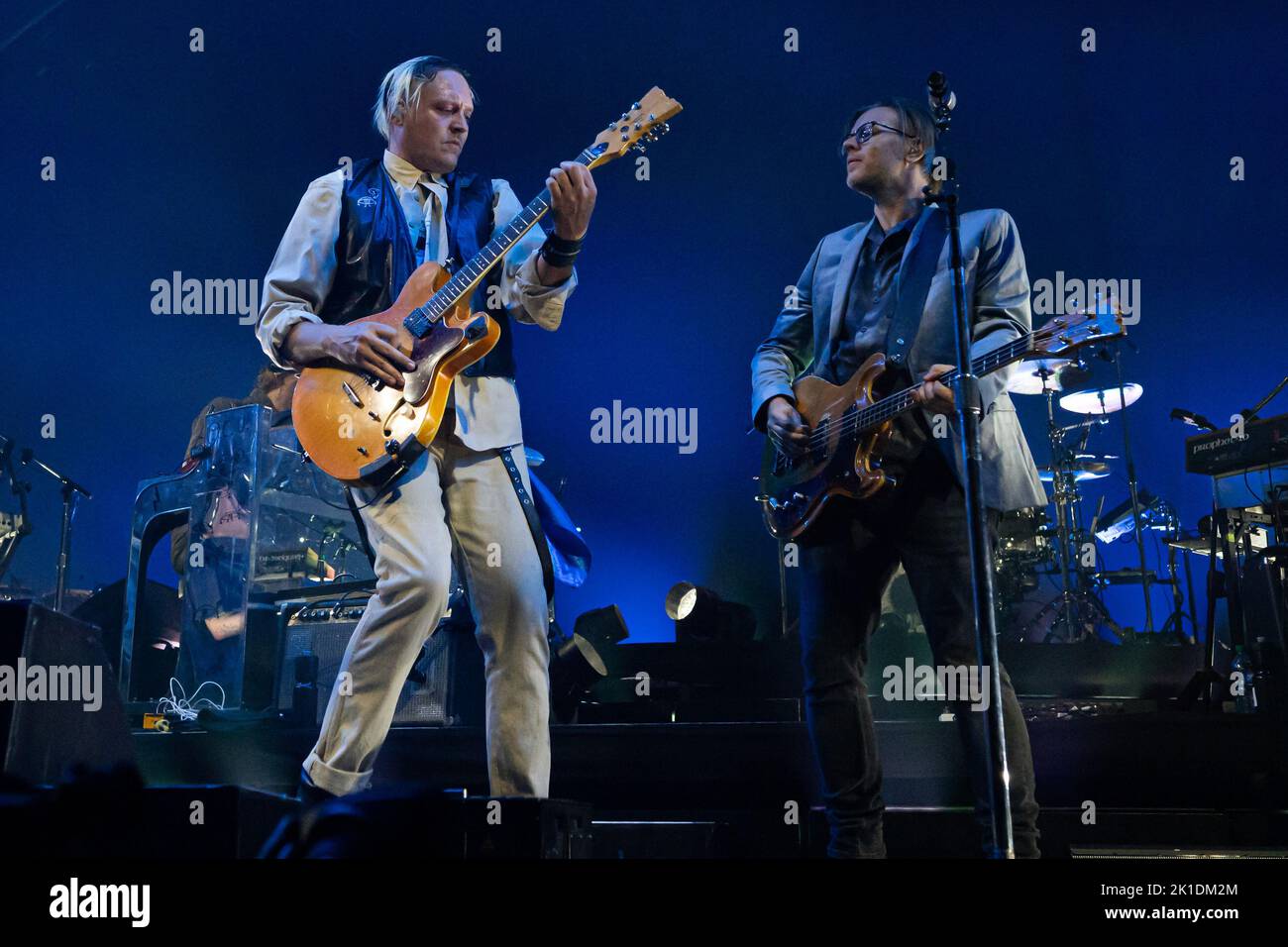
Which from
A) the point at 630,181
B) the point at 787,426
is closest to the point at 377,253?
the point at 787,426

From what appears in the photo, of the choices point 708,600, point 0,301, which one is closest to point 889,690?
point 708,600

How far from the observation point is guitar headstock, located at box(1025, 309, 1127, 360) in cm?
297

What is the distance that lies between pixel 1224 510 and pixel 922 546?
98.7 inches

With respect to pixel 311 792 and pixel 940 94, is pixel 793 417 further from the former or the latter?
pixel 311 792

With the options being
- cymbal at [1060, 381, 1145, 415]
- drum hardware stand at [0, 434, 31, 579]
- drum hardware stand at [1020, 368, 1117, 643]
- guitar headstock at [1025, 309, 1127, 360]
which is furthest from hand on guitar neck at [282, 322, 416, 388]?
cymbal at [1060, 381, 1145, 415]

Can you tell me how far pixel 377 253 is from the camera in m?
3.46

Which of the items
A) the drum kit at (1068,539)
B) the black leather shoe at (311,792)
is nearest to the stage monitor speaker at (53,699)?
the black leather shoe at (311,792)

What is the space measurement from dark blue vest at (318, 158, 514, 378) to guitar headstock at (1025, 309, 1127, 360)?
Answer: 1.47 meters

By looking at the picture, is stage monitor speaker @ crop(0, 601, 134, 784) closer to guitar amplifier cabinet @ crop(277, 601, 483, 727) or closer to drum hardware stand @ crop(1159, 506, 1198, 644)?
guitar amplifier cabinet @ crop(277, 601, 483, 727)

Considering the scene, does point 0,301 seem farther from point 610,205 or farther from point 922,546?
point 922,546

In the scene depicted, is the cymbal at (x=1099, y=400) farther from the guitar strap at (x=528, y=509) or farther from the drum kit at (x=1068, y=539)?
the guitar strap at (x=528, y=509)

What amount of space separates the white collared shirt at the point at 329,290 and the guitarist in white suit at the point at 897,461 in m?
0.73

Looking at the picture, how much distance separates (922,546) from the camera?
3070 mm

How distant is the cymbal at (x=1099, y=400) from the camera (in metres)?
6.59
